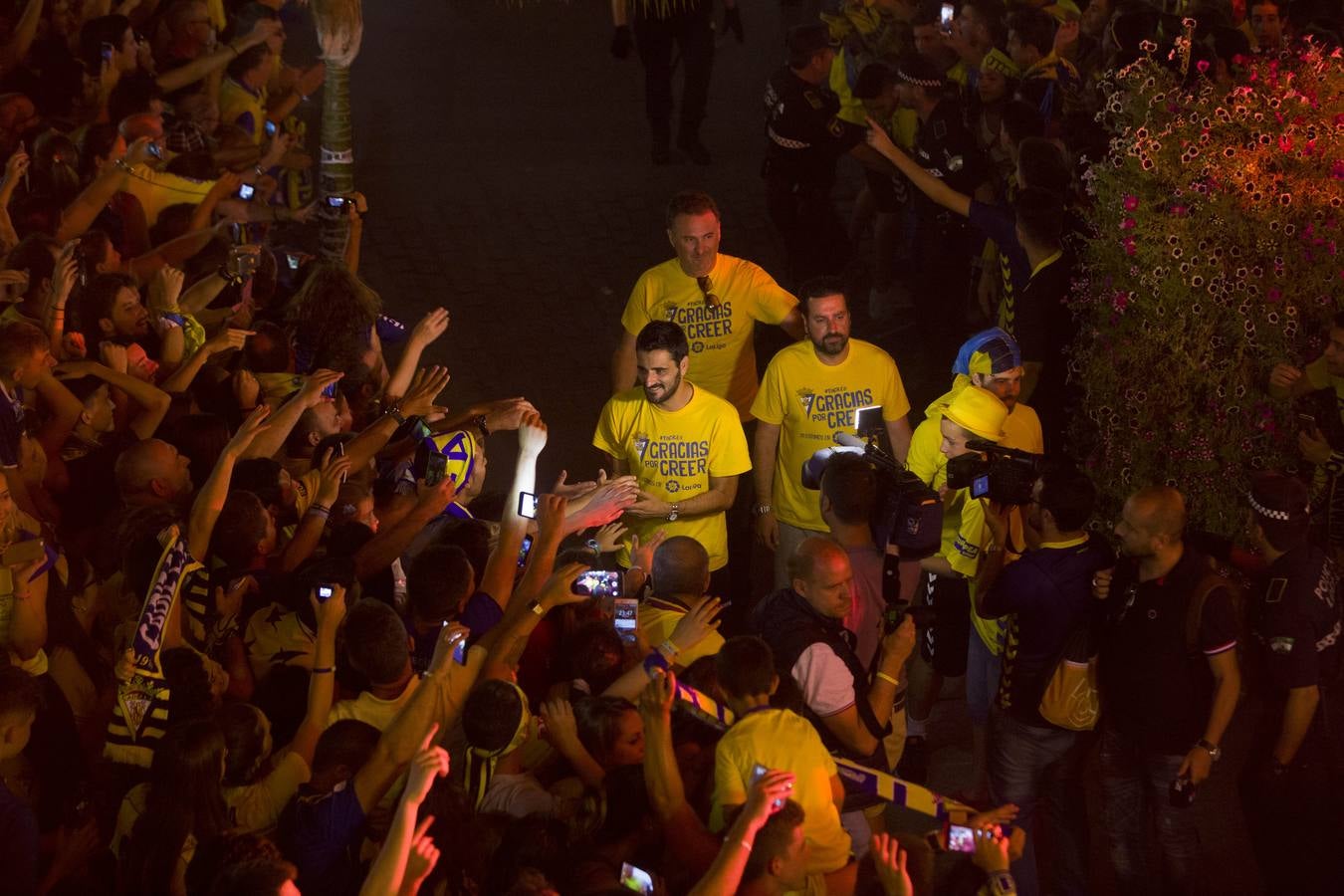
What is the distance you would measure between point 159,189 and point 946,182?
4.68 metres

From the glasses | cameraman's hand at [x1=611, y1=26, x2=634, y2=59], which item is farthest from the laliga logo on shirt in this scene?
cameraman's hand at [x1=611, y1=26, x2=634, y2=59]

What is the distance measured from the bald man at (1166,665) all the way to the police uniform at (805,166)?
Result: 448 cm

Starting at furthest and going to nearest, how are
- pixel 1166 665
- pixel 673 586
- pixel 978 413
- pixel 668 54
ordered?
pixel 668 54 → pixel 978 413 → pixel 673 586 → pixel 1166 665

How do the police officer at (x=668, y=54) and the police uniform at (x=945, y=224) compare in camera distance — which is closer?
the police uniform at (x=945, y=224)

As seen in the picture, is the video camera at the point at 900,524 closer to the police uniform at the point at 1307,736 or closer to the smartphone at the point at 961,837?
the smartphone at the point at 961,837

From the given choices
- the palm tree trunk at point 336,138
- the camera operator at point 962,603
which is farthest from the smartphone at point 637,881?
the palm tree trunk at point 336,138

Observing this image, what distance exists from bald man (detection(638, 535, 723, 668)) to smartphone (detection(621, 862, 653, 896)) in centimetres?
151

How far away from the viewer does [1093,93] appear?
967 centimetres

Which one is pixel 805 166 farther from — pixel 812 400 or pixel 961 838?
pixel 961 838

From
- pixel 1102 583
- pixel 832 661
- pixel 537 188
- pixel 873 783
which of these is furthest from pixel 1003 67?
pixel 873 783

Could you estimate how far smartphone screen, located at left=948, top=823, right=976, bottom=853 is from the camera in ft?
13.9

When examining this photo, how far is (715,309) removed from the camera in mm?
7516

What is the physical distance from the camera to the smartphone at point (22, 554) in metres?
5.05

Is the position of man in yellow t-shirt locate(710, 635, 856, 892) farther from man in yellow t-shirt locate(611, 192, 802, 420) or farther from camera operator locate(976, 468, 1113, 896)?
man in yellow t-shirt locate(611, 192, 802, 420)
